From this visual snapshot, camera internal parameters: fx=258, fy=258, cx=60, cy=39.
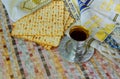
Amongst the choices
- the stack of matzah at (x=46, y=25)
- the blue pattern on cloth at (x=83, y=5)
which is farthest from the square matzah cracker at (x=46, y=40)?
the blue pattern on cloth at (x=83, y=5)

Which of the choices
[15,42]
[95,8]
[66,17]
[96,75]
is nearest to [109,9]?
[95,8]

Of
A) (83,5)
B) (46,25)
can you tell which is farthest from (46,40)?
(83,5)

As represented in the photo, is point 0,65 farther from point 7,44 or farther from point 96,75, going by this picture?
point 96,75

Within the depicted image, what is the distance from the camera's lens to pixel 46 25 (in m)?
0.96

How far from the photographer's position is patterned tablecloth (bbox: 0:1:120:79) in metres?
0.87

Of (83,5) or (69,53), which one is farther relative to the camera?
(83,5)

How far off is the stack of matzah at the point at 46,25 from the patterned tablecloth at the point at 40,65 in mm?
26

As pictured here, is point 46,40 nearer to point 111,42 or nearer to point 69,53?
point 69,53

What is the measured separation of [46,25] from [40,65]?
0.52 ft

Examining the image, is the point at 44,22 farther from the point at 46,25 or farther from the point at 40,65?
the point at 40,65

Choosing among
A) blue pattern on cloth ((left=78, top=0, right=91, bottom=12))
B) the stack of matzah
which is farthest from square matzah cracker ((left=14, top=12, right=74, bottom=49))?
blue pattern on cloth ((left=78, top=0, right=91, bottom=12))

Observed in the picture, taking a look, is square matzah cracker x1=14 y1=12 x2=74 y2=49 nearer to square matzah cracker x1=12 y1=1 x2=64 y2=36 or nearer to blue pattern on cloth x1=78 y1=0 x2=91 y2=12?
square matzah cracker x1=12 y1=1 x2=64 y2=36

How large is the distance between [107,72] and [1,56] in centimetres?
37

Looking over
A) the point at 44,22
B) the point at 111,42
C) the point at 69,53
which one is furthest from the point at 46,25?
the point at 111,42
